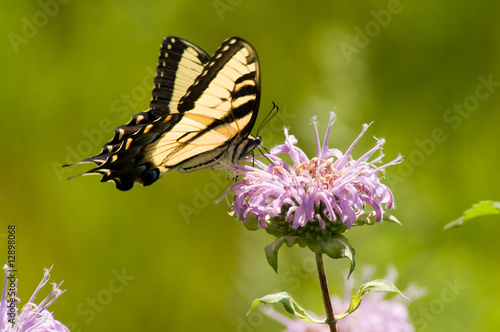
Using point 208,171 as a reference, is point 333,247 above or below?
above

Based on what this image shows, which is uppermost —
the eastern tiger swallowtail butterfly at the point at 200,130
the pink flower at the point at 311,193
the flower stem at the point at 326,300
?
the eastern tiger swallowtail butterfly at the point at 200,130

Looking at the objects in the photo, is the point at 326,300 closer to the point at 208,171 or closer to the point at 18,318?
the point at 18,318

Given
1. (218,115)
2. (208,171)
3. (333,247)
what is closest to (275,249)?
(333,247)

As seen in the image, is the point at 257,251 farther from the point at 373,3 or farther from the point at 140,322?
the point at 373,3

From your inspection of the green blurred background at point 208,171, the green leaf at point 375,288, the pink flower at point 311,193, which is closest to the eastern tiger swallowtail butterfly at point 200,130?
the pink flower at point 311,193

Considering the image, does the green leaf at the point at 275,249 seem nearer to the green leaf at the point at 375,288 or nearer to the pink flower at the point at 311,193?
the pink flower at the point at 311,193

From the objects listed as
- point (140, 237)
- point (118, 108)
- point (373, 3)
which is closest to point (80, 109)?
point (118, 108)
